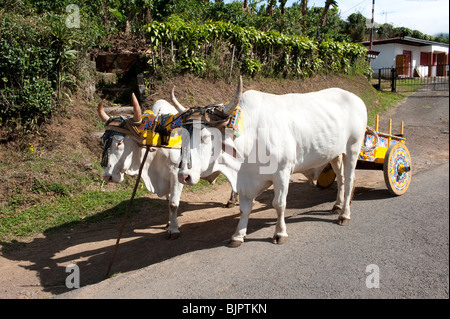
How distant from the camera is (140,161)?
5152mm

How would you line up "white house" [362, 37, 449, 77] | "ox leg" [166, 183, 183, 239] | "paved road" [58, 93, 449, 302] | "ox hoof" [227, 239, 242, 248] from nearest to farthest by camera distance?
1. "paved road" [58, 93, 449, 302]
2. "ox hoof" [227, 239, 242, 248]
3. "ox leg" [166, 183, 183, 239]
4. "white house" [362, 37, 449, 77]

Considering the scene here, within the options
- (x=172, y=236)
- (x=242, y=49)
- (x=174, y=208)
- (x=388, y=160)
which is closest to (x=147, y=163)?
(x=174, y=208)

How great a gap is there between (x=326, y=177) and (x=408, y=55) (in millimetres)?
22718

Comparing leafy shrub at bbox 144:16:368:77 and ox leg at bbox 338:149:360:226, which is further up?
leafy shrub at bbox 144:16:368:77

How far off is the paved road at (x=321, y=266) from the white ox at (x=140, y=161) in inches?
48.1

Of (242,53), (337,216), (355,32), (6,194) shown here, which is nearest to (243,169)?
(337,216)

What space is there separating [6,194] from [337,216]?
5052 millimetres

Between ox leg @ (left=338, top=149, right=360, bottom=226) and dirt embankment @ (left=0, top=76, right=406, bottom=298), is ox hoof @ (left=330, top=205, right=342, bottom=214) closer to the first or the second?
ox leg @ (left=338, top=149, right=360, bottom=226)

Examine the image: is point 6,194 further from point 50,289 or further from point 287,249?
point 287,249

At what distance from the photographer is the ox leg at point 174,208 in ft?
17.3

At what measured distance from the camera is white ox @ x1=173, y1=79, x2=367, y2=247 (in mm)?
4012

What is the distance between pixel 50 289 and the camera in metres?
4.34

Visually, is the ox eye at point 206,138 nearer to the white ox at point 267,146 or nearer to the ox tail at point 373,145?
the white ox at point 267,146

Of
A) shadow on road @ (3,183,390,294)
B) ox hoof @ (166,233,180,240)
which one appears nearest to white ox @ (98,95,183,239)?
ox hoof @ (166,233,180,240)
